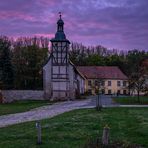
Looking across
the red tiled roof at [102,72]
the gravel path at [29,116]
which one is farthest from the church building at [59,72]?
the red tiled roof at [102,72]

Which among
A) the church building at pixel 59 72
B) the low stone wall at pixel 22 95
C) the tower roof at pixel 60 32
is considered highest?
the tower roof at pixel 60 32

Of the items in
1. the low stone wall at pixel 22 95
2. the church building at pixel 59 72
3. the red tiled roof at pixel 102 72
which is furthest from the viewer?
the red tiled roof at pixel 102 72

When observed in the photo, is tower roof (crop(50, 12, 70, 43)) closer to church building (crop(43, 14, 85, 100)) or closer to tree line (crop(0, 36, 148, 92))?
church building (crop(43, 14, 85, 100))

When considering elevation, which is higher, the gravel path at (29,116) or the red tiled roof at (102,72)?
the red tiled roof at (102,72)

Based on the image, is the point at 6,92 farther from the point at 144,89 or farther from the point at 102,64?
the point at 102,64

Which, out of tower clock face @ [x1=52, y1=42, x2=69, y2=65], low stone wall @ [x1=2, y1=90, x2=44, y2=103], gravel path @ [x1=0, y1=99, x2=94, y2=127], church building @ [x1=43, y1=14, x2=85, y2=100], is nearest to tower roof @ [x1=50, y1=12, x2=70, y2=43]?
church building @ [x1=43, y1=14, x2=85, y2=100]

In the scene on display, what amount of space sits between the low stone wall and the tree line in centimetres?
257

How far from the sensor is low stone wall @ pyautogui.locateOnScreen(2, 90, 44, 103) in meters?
64.4

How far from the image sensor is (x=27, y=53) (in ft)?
276

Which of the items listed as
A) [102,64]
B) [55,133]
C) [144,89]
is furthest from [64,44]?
[55,133]

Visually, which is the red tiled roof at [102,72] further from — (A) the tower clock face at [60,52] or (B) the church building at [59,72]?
(A) the tower clock face at [60,52]

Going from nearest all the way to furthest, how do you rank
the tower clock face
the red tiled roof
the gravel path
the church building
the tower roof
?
the gravel path
the church building
the tower clock face
the tower roof
the red tiled roof

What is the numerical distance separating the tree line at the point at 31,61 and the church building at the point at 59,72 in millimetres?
6894

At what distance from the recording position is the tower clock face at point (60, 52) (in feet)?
221
